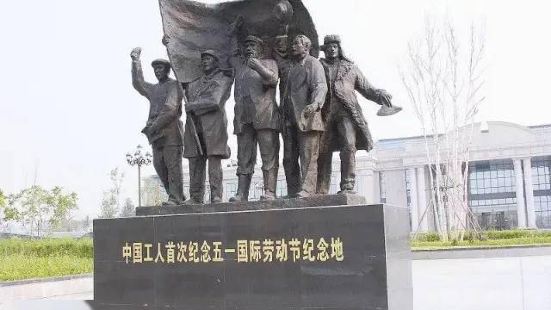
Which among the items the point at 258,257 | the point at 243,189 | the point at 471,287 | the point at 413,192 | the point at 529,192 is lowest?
the point at 471,287

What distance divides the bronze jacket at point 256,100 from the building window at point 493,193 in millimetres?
36740

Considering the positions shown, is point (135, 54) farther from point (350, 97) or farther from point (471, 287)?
point (471, 287)

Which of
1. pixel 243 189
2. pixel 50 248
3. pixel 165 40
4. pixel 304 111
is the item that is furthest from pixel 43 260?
pixel 304 111

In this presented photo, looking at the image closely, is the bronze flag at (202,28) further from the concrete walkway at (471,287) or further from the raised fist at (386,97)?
the concrete walkway at (471,287)

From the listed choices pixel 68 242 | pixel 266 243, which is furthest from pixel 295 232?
pixel 68 242

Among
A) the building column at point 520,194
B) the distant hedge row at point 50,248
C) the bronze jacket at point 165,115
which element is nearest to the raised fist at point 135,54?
the bronze jacket at point 165,115

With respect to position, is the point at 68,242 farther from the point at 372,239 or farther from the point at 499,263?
the point at 372,239

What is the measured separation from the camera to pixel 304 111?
5.05 m

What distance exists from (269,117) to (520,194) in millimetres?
35059

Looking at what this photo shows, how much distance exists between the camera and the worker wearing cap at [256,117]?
5.40 meters

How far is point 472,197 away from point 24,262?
3568 centimetres

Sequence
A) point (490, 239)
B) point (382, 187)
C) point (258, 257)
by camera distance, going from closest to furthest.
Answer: point (258, 257) → point (490, 239) → point (382, 187)

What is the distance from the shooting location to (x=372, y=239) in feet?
15.2

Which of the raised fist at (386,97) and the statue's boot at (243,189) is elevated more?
the raised fist at (386,97)
